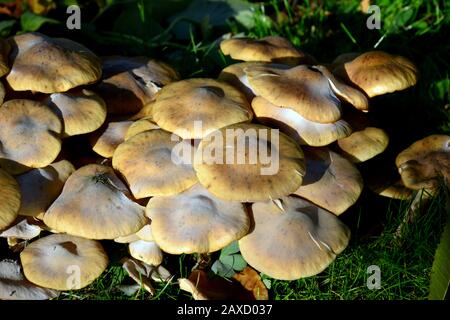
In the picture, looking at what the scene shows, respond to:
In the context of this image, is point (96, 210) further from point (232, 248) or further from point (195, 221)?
point (232, 248)

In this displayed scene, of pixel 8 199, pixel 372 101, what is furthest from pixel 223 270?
pixel 372 101

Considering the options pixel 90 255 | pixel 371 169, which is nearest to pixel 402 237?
pixel 371 169

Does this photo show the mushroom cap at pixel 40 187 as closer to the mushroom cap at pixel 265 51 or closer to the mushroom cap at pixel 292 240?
the mushroom cap at pixel 292 240

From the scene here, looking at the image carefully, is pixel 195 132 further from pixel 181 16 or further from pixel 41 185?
pixel 181 16

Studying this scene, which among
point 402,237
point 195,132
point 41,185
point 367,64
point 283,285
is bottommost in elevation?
point 283,285

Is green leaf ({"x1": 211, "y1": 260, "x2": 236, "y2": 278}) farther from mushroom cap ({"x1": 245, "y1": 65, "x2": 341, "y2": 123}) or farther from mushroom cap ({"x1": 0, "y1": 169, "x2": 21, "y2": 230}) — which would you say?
mushroom cap ({"x1": 0, "y1": 169, "x2": 21, "y2": 230})
